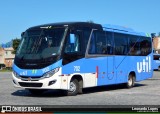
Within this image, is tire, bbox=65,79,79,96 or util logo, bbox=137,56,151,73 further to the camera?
util logo, bbox=137,56,151,73

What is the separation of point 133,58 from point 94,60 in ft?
15.6

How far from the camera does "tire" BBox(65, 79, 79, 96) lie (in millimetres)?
17109

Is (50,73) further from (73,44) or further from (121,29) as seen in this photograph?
(121,29)

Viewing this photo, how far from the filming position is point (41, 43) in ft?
54.6

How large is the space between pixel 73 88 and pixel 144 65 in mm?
8224

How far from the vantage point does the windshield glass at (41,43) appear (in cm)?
1628

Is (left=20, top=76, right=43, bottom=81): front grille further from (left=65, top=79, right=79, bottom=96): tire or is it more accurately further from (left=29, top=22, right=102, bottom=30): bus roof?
(left=29, top=22, right=102, bottom=30): bus roof

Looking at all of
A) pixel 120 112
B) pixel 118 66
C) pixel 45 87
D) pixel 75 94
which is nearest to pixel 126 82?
pixel 118 66

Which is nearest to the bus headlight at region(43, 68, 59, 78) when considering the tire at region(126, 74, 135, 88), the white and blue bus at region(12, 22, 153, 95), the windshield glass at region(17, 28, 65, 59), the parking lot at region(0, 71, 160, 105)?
the white and blue bus at region(12, 22, 153, 95)

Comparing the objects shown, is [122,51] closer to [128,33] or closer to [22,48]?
[128,33]

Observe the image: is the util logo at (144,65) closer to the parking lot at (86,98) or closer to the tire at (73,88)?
the parking lot at (86,98)

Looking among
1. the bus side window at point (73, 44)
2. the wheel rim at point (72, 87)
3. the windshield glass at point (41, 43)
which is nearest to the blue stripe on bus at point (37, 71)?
the windshield glass at point (41, 43)

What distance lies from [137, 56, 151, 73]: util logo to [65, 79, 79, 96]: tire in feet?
22.8

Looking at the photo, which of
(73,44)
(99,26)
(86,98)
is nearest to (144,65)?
(99,26)
